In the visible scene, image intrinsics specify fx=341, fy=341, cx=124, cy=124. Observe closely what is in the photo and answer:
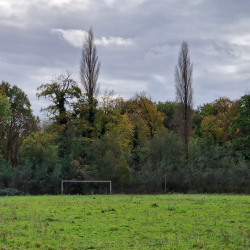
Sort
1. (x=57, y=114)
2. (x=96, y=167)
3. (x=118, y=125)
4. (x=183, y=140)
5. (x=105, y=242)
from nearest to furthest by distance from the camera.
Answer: (x=105, y=242) < (x=96, y=167) < (x=57, y=114) < (x=183, y=140) < (x=118, y=125)

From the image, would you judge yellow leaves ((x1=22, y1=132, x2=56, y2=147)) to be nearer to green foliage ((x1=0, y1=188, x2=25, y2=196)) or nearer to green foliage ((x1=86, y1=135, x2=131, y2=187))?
green foliage ((x1=86, y1=135, x2=131, y2=187))

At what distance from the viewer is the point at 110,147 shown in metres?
47.1

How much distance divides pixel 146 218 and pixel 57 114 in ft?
123

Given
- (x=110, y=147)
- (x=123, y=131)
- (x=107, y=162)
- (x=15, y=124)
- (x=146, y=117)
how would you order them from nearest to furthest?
(x=107, y=162) < (x=110, y=147) < (x=123, y=131) < (x=15, y=124) < (x=146, y=117)

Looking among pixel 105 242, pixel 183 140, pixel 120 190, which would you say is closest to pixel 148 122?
pixel 183 140

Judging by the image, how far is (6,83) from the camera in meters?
64.9

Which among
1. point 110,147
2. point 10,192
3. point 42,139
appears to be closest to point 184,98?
point 110,147

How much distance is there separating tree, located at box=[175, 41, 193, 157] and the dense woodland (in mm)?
157

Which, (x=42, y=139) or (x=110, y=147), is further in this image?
(x=110, y=147)

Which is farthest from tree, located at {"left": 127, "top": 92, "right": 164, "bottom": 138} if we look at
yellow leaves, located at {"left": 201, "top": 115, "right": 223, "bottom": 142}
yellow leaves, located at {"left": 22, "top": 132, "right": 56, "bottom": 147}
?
yellow leaves, located at {"left": 22, "top": 132, "right": 56, "bottom": 147}

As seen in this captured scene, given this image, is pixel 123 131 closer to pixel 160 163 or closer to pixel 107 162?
pixel 160 163

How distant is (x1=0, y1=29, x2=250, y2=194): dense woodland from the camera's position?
4100 centimetres

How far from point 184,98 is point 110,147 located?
15.4 metres

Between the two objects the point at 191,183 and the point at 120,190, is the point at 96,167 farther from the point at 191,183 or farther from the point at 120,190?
the point at 191,183
